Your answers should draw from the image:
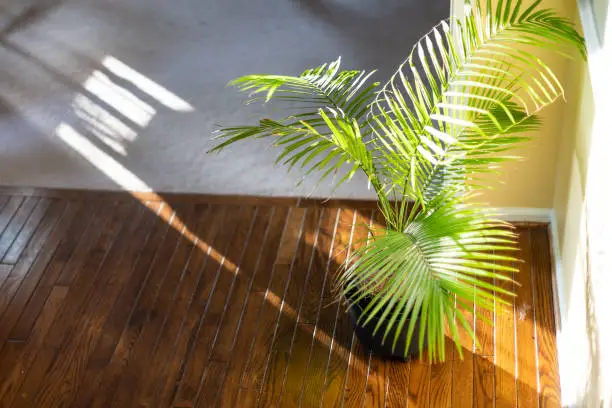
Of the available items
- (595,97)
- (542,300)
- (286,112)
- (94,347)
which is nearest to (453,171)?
(595,97)

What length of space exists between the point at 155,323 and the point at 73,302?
1.38 ft

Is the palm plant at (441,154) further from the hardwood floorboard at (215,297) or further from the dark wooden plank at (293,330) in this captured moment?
the hardwood floorboard at (215,297)

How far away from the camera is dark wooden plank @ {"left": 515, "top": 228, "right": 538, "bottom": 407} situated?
315cm

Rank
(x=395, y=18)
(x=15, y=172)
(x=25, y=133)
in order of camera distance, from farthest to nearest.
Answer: (x=395, y=18)
(x=25, y=133)
(x=15, y=172)

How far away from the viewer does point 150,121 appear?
483 cm

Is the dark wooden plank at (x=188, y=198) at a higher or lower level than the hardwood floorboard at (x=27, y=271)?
higher

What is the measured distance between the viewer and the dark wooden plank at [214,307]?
3.38m

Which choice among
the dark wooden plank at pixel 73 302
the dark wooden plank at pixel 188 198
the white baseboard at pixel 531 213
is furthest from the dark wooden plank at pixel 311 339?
the dark wooden plank at pixel 73 302

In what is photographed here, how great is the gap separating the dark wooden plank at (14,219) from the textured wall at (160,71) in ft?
0.59

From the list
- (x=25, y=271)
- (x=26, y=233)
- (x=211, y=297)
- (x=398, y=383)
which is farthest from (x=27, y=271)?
(x=398, y=383)

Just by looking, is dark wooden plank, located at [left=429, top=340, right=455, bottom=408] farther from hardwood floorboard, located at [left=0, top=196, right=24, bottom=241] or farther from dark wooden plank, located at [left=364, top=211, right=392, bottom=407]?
hardwood floorboard, located at [left=0, top=196, right=24, bottom=241]

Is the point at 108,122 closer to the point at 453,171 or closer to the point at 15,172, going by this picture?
the point at 15,172

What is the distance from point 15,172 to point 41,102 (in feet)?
2.42

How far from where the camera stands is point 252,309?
360 cm
